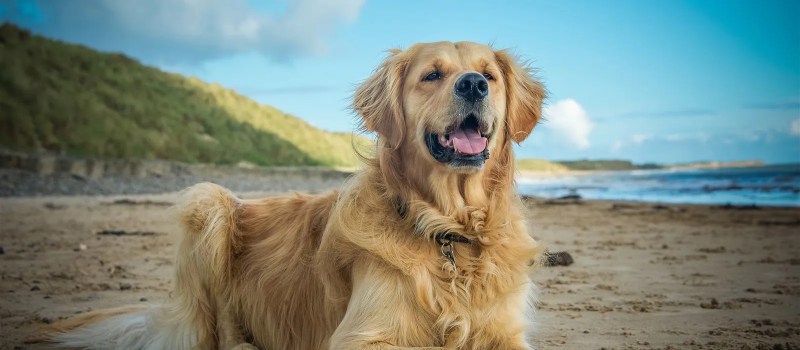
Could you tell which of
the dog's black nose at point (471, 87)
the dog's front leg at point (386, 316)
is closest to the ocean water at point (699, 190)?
the dog's black nose at point (471, 87)

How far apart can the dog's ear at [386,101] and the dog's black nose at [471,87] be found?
0.36 m

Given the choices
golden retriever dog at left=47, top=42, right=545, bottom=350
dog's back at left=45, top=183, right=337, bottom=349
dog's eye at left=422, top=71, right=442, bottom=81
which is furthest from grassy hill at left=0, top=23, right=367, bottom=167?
dog's eye at left=422, top=71, right=442, bottom=81

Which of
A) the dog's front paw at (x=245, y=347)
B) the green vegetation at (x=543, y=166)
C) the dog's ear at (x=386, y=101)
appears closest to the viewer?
the dog's ear at (x=386, y=101)

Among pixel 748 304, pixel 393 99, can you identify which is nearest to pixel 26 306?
pixel 393 99

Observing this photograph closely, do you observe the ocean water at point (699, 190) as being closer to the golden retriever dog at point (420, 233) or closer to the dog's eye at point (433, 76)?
the golden retriever dog at point (420, 233)

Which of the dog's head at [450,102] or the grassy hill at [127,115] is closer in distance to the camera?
the dog's head at [450,102]

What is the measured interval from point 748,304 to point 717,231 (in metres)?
5.98

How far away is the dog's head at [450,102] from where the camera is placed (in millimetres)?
3172

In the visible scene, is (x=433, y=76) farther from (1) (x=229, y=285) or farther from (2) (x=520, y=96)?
(1) (x=229, y=285)

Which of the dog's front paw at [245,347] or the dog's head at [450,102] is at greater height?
the dog's head at [450,102]

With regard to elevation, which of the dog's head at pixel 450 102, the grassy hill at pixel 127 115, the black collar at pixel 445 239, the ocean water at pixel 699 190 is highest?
the grassy hill at pixel 127 115

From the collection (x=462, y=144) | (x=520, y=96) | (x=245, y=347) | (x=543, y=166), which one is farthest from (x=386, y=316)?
(x=543, y=166)

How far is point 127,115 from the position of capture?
37.4 metres

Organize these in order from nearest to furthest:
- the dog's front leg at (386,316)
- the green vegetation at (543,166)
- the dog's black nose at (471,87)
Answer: the dog's front leg at (386,316), the dog's black nose at (471,87), the green vegetation at (543,166)
